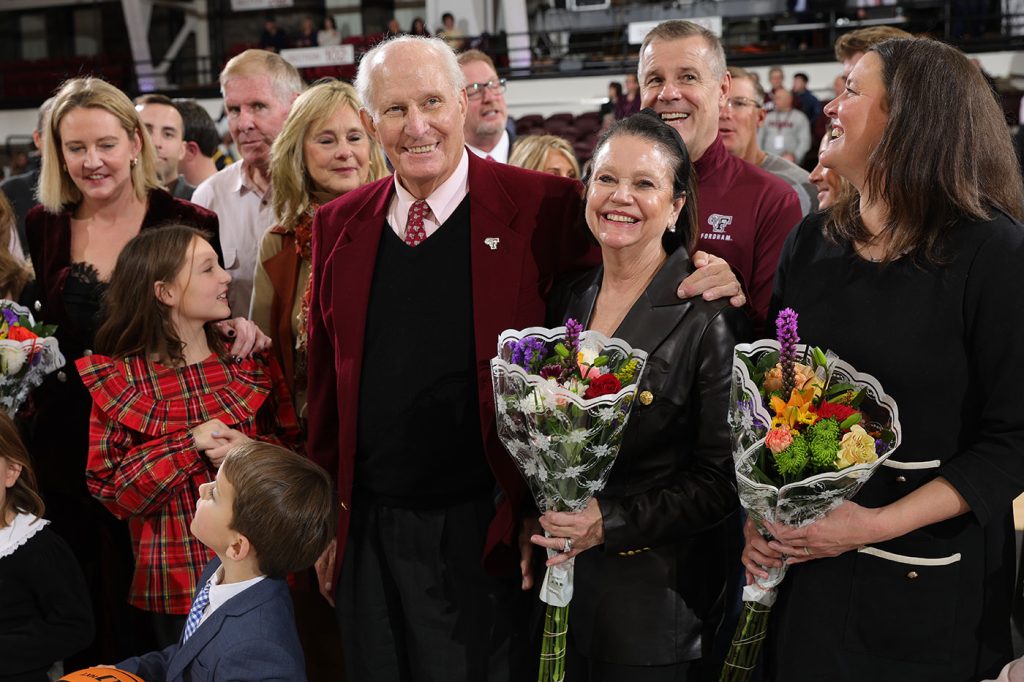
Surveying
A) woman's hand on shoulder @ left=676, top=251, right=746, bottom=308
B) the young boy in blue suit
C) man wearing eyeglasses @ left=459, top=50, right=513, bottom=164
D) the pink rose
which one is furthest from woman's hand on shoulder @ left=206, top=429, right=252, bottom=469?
man wearing eyeglasses @ left=459, top=50, right=513, bottom=164

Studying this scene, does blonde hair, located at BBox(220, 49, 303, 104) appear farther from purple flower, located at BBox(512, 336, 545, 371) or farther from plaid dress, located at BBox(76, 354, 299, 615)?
purple flower, located at BBox(512, 336, 545, 371)

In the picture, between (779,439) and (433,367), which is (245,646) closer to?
(433,367)

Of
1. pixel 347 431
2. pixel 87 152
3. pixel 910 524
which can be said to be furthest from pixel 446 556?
pixel 87 152

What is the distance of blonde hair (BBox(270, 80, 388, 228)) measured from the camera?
2.96 meters

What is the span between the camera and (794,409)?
1645 millimetres

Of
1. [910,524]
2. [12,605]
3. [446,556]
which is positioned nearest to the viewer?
[910,524]

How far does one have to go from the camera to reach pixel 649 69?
2.85m

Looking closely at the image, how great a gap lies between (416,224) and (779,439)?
1.05m

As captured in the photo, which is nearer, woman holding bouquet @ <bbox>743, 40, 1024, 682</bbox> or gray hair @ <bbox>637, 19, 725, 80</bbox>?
woman holding bouquet @ <bbox>743, 40, 1024, 682</bbox>

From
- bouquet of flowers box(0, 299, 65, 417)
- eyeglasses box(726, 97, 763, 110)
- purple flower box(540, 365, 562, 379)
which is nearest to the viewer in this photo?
purple flower box(540, 365, 562, 379)

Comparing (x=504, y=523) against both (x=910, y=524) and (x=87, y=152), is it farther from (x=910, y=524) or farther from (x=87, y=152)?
(x=87, y=152)

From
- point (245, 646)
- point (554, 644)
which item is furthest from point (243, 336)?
point (554, 644)

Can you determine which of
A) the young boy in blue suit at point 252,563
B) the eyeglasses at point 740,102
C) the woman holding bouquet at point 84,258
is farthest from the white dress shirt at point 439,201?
the eyeglasses at point 740,102

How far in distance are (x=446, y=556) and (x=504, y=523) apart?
18 cm
